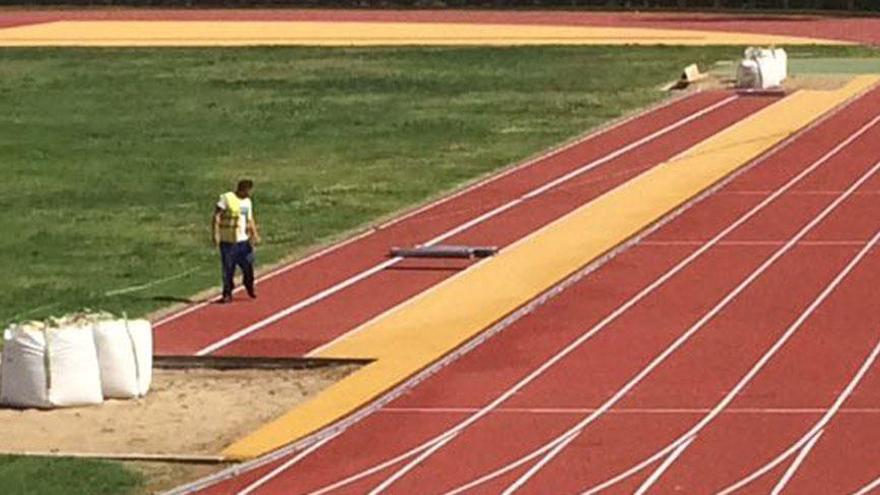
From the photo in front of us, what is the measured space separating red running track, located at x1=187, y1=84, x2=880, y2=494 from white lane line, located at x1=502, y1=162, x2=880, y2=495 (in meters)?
0.04

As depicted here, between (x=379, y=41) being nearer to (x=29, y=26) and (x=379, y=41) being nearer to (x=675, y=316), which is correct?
(x=29, y=26)

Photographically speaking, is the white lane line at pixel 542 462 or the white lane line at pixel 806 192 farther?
the white lane line at pixel 806 192

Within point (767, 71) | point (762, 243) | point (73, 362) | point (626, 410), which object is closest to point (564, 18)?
Answer: point (767, 71)

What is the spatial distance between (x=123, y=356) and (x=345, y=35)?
180ft

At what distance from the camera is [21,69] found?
69.9 metres

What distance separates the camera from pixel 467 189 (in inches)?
1721

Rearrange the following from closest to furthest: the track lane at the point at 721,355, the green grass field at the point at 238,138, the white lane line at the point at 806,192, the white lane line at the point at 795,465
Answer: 1. the white lane line at the point at 795,465
2. the track lane at the point at 721,355
3. the green grass field at the point at 238,138
4. the white lane line at the point at 806,192

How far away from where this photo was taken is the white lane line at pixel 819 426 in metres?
22.3

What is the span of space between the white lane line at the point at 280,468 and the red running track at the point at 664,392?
43mm

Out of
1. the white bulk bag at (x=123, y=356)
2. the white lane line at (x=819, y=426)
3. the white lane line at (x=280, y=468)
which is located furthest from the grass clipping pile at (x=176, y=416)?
the white lane line at (x=819, y=426)

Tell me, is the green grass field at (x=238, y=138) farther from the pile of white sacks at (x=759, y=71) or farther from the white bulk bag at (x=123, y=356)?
the white bulk bag at (x=123, y=356)

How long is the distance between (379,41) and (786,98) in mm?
22720

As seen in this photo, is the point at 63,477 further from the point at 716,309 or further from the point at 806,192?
the point at 806,192

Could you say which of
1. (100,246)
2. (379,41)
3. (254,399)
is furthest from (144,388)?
(379,41)
